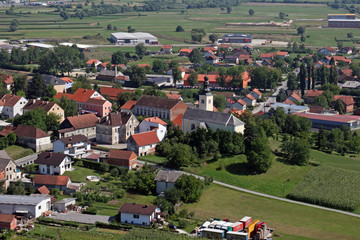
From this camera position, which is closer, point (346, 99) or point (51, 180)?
point (51, 180)

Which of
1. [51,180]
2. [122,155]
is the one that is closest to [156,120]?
[122,155]

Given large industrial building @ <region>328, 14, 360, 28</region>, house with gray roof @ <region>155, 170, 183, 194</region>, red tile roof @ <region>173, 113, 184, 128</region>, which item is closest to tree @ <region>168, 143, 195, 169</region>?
house with gray roof @ <region>155, 170, 183, 194</region>

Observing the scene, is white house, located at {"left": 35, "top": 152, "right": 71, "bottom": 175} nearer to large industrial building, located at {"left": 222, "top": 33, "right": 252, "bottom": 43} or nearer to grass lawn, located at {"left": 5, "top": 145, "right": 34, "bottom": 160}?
grass lawn, located at {"left": 5, "top": 145, "right": 34, "bottom": 160}

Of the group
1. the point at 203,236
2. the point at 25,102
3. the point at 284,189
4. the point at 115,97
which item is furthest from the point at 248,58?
the point at 203,236

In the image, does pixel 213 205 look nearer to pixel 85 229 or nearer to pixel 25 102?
pixel 85 229

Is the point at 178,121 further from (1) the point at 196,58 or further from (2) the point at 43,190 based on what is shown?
(1) the point at 196,58
